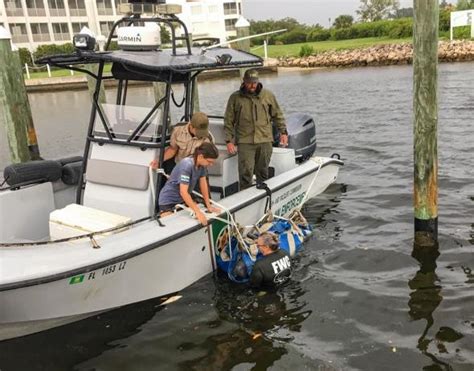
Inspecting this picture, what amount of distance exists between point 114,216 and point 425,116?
143 inches

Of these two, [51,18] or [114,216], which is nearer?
[114,216]

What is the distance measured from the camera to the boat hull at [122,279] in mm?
4648

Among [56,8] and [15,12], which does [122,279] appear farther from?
[56,8]

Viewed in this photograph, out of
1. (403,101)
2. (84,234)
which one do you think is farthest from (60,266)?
(403,101)

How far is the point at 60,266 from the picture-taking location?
4680mm

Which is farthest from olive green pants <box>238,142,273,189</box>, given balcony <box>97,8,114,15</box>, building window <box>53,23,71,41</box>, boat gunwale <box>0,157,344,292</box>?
balcony <box>97,8,114,15</box>

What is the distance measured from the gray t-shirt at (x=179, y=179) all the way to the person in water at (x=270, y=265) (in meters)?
1.03

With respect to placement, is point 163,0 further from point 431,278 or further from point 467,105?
point 467,105

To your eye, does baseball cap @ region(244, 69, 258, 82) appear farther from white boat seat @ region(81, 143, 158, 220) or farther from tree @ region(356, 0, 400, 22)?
tree @ region(356, 0, 400, 22)

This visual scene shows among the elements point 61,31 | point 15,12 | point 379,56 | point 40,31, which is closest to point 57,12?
point 61,31

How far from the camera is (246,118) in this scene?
277 inches

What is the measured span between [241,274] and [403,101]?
14.6 m

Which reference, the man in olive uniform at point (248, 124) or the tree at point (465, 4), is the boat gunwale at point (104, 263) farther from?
the tree at point (465, 4)

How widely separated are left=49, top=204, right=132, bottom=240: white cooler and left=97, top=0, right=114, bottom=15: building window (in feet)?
178
